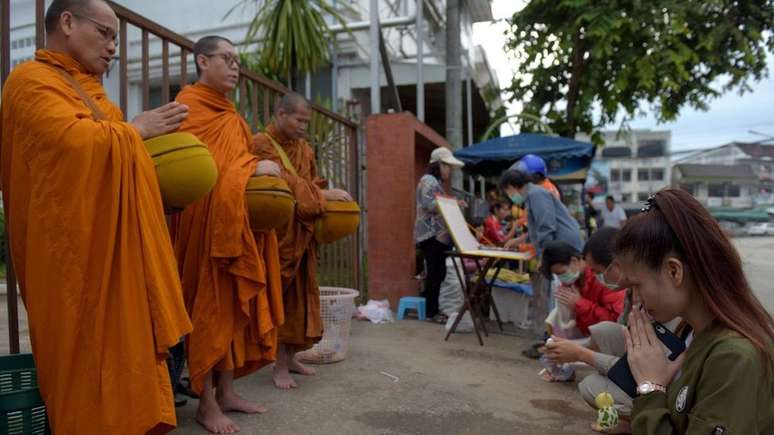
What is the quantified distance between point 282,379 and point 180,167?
5.70ft

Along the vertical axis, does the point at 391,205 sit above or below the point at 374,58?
below

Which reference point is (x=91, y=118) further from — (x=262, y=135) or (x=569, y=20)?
(x=569, y=20)

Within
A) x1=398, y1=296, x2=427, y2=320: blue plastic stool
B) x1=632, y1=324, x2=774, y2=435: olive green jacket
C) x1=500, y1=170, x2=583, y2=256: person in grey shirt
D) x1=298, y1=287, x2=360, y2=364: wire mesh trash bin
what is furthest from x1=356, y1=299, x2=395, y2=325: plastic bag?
x1=632, y1=324, x2=774, y2=435: olive green jacket

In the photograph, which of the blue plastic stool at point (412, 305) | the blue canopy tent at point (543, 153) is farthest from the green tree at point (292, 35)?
the blue plastic stool at point (412, 305)

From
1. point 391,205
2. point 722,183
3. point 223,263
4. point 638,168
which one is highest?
point 638,168

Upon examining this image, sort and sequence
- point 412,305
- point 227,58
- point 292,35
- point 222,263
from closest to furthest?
point 222,263 → point 227,58 → point 412,305 → point 292,35

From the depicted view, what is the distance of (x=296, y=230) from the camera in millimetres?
3279

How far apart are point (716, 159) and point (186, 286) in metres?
60.6

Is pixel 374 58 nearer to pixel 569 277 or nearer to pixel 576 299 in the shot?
pixel 569 277

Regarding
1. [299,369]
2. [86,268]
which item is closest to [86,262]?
[86,268]

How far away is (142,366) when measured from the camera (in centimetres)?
181

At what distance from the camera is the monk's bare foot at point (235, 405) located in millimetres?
2842

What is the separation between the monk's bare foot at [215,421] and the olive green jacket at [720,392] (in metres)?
1.87

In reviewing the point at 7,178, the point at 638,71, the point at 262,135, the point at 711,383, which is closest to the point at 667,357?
the point at 711,383
